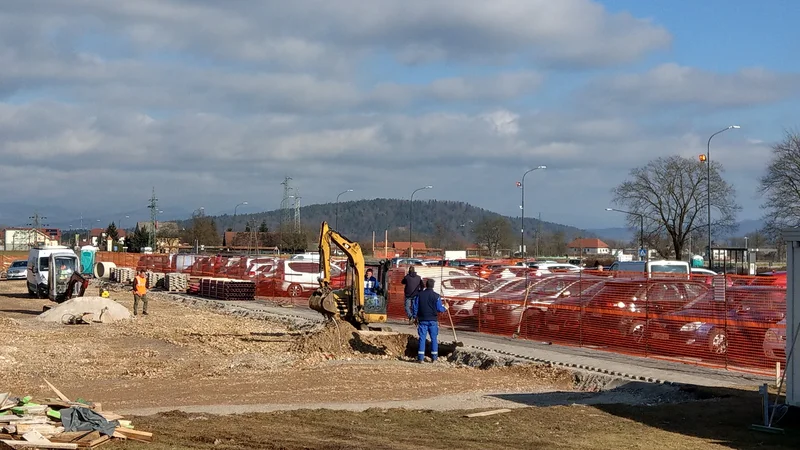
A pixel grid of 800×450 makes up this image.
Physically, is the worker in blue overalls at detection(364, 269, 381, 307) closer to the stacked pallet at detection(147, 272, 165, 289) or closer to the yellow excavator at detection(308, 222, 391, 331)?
the yellow excavator at detection(308, 222, 391, 331)

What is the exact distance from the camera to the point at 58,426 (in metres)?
11.0

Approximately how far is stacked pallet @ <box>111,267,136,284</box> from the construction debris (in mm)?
27038

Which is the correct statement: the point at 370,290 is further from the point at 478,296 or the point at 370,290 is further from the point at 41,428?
the point at 41,428

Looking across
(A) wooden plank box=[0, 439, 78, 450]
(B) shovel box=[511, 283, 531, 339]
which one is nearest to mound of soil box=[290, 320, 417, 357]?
(B) shovel box=[511, 283, 531, 339]

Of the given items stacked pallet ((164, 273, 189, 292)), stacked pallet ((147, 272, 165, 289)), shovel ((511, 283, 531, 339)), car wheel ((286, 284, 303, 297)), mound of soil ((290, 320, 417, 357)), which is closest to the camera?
mound of soil ((290, 320, 417, 357))

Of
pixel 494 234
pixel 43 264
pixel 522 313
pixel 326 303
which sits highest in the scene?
pixel 494 234

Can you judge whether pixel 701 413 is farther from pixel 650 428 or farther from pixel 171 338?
pixel 171 338

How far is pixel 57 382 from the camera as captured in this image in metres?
17.2

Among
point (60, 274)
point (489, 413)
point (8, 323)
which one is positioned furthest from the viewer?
point (60, 274)

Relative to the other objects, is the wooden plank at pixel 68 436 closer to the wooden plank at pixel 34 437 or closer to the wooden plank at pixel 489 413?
the wooden plank at pixel 34 437

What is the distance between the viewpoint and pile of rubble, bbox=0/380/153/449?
10344 mm

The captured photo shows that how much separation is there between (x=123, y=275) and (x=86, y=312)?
2971cm

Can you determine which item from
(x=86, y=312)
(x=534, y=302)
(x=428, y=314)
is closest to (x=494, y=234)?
(x=86, y=312)

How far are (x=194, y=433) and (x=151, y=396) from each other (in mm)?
4229
